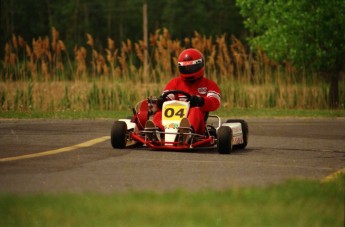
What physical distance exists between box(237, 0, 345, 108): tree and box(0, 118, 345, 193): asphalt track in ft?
24.0

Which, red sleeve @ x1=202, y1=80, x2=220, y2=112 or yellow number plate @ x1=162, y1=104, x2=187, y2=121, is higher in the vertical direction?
red sleeve @ x1=202, y1=80, x2=220, y2=112

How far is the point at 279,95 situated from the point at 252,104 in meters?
0.72

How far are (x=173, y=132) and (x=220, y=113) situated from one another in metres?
9.50

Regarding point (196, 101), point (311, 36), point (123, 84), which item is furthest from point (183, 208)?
point (311, 36)

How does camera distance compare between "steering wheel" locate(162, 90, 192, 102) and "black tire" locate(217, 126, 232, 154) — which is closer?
"black tire" locate(217, 126, 232, 154)

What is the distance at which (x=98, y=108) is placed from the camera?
25172mm

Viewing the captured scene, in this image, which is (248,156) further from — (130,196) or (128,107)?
(128,107)

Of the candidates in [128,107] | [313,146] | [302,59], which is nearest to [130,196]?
[313,146]

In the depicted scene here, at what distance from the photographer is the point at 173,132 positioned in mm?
15266

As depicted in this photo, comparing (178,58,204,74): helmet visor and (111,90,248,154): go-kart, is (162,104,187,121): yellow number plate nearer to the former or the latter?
(111,90,248,154): go-kart

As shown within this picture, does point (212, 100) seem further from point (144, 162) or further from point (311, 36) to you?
point (311, 36)

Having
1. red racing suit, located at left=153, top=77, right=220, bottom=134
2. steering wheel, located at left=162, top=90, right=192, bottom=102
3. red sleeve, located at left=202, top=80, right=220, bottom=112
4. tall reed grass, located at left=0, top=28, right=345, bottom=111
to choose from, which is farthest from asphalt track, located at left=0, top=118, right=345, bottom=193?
tall reed grass, located at left=0, top=28, right=345, bottom=111

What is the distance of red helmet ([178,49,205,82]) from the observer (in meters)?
16.2

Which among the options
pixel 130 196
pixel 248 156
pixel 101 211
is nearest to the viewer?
pixel 101 211
